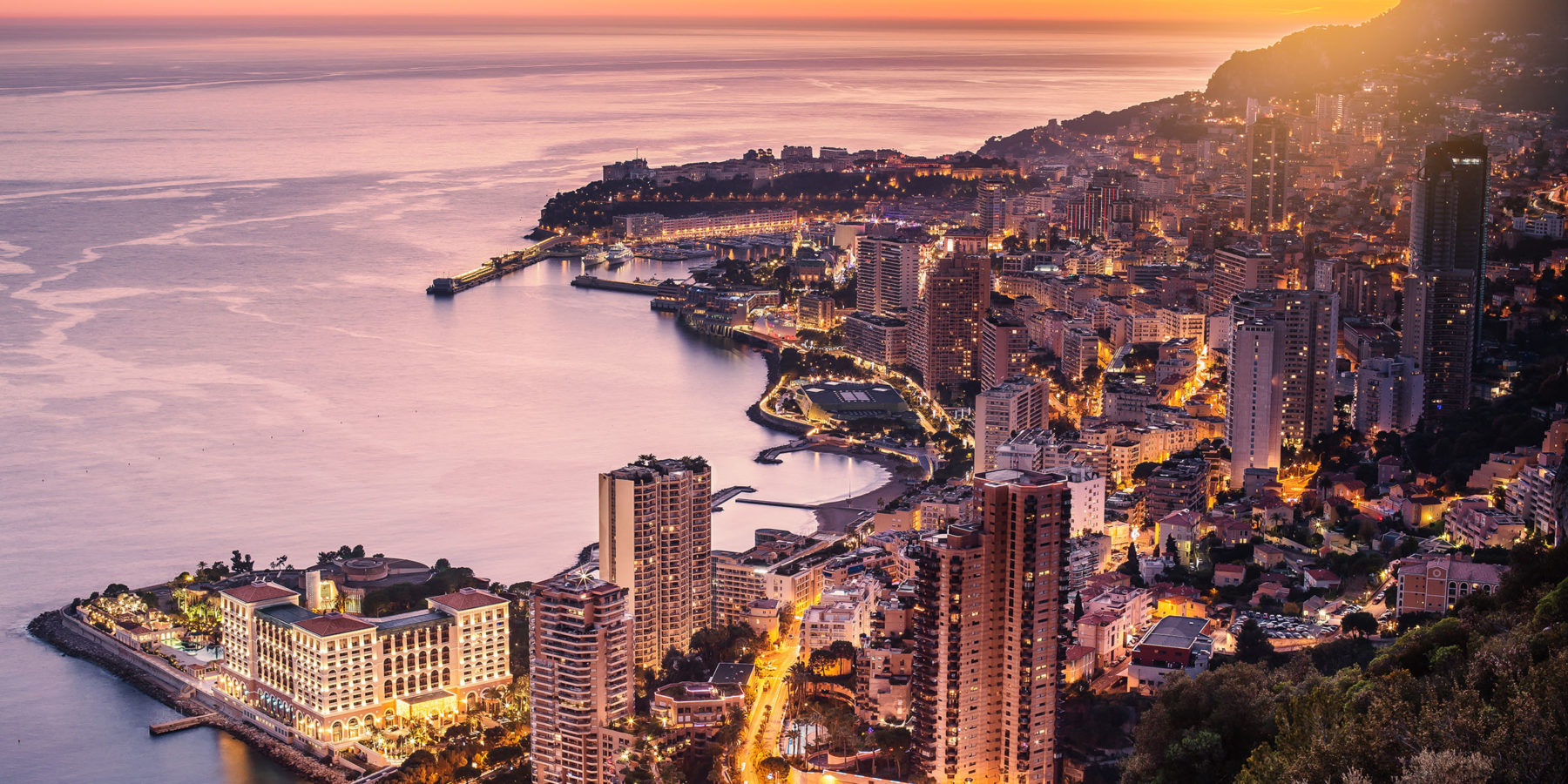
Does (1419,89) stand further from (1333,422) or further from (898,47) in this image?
Result: (898,47)

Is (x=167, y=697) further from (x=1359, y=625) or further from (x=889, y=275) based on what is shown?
(x=889, y=275)

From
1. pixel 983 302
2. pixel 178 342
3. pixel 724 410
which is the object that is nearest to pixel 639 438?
pixel 724 410

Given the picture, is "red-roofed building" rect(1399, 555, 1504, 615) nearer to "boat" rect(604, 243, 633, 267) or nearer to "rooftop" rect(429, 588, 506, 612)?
"rooftop" rect(429, 588, 506, 612)

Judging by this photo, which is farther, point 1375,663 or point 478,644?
point 478,644

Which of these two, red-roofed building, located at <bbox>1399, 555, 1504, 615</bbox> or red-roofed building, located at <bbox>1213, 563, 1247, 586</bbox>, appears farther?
red-roofed building, located at <bbox>1213, 563, 1247, 586</bbox>

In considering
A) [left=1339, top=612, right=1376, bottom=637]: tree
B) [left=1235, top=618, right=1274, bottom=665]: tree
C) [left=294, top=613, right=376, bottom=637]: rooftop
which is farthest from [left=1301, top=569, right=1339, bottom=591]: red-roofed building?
[left=294, top=613, right=376, bottom=637]: rooftop

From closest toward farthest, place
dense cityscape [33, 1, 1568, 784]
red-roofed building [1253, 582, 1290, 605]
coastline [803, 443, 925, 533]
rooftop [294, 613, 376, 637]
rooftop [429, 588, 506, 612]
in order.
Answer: dense cityscape [33, 1, 1568, 784] < rooftop [294, 613, 376, 637] < rooftop [429, 588, 506, 612] < red-roofed building [1253, 582, 1290, 605] < coastline [803, 443, 925, 533]

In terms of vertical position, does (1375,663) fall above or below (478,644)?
above
